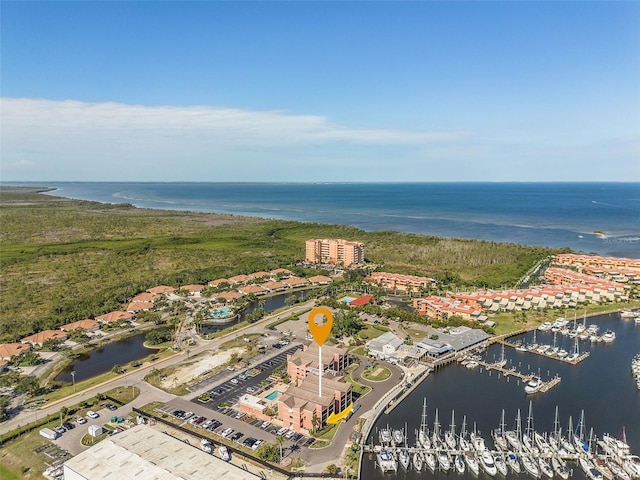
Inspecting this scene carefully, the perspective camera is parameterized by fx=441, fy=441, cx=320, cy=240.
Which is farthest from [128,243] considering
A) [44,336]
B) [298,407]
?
Result: [298,407]

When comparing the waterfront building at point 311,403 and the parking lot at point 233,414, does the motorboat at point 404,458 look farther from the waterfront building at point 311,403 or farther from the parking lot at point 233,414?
the parking lot at point 233,414

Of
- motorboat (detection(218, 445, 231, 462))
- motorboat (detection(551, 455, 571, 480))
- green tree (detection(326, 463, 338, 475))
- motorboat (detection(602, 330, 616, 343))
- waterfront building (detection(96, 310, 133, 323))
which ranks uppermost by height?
waterfront building (detection(96, 310, 133, 323))

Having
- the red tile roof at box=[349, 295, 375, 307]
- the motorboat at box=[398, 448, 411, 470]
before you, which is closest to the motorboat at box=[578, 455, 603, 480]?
the motorboat at box=[398, 448, 411, 470]

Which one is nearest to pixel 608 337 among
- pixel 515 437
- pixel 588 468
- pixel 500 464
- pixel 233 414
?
pixel 515 437

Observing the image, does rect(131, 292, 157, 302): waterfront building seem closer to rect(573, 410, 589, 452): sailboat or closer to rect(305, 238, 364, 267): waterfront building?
rect(305, 238, 364, 267): waterfront building

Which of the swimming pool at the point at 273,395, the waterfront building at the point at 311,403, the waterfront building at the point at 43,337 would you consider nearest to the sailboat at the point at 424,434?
the waterfront building at the point at 311,403
